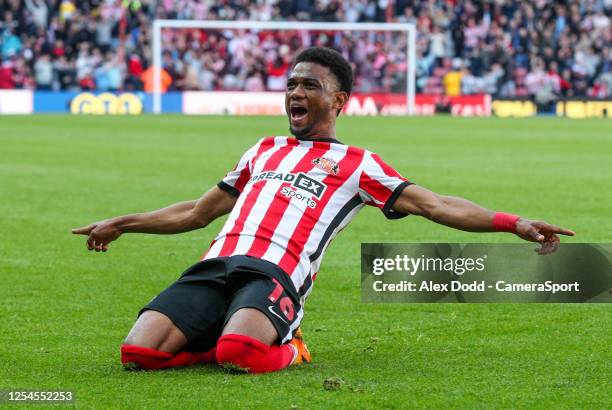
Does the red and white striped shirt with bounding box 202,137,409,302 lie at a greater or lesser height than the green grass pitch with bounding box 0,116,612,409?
greater

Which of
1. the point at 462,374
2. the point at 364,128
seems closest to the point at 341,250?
the point at 462,374

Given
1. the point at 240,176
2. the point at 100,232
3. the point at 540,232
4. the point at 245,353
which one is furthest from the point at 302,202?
the point at 540,232

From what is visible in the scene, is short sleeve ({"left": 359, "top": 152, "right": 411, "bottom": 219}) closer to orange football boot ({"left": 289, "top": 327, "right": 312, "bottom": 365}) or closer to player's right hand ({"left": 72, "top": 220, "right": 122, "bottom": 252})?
orange football boot ({"left": 289, "top": 327, "right": 312, "bottom": 365})

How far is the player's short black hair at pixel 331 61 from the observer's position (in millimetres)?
6465

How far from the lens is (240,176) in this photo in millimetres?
6699

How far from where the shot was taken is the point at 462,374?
5.83 metres

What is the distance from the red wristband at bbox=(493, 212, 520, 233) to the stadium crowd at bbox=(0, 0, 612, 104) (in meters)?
34.3

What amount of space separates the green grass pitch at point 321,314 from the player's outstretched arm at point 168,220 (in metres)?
0.60

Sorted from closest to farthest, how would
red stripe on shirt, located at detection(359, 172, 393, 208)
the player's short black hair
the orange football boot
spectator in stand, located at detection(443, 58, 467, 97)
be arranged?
the orange football boot
red stripe on shirt, located at detection(359, 172, 393, 208)
the player's short black hair
spectator in stand, located at detection(443, 58, 467, 97)

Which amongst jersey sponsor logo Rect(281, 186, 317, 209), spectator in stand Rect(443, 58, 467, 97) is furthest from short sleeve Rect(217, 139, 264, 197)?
spectator in stand Rect(443, 58, 467, 97)

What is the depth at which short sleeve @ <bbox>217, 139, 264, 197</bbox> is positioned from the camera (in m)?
6.69

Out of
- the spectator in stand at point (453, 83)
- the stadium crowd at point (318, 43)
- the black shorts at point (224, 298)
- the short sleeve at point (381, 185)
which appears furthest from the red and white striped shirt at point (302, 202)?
the spectator in stand at point (453, 83)

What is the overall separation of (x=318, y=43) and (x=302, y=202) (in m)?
37.6

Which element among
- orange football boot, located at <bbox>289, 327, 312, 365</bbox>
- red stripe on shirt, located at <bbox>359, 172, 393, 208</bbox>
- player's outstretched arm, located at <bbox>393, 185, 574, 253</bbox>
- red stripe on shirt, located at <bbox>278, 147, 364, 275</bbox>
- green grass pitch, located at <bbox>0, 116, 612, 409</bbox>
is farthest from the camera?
red stripe on shirt, located at <bbox>359, 172, 393, 208</bbox>
